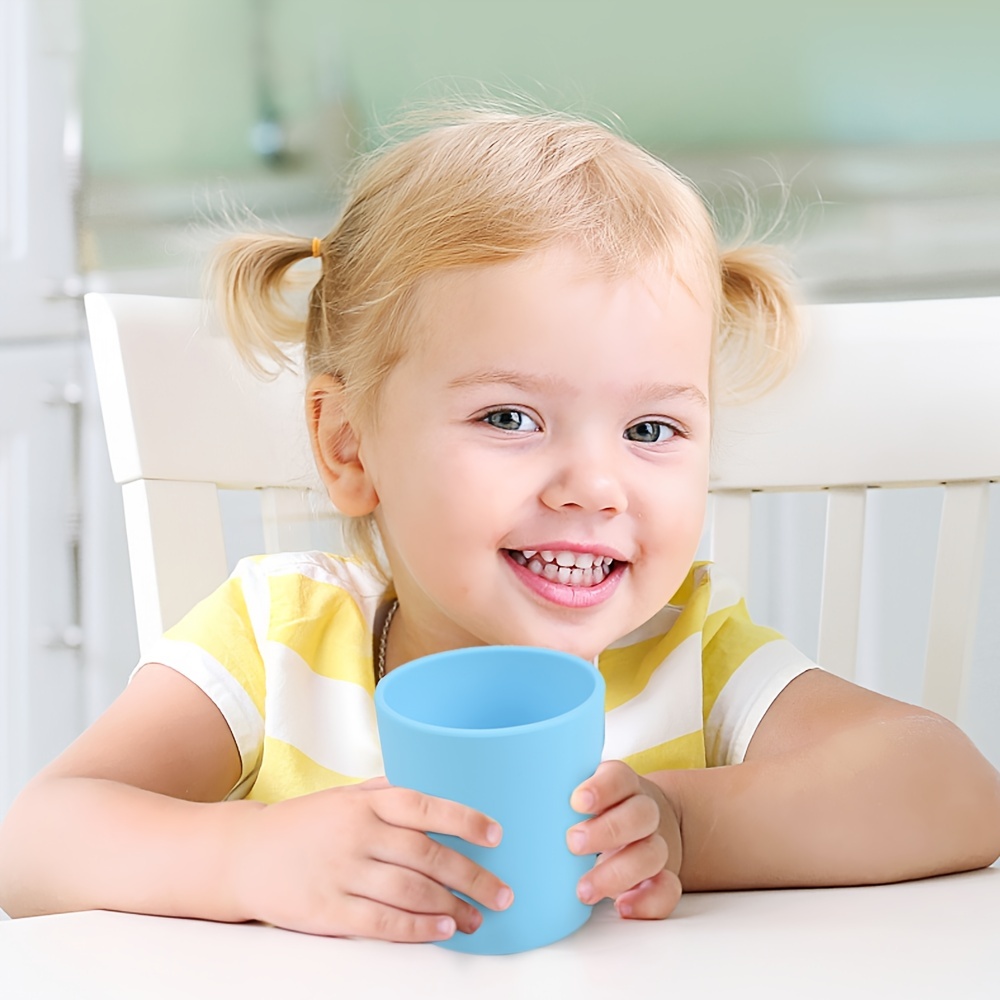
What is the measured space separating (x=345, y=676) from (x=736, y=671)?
0.27 meters

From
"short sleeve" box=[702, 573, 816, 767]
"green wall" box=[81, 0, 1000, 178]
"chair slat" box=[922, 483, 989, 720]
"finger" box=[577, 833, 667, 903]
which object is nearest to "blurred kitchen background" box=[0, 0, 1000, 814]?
"green wall" box=[81, 0, 1000, 178]

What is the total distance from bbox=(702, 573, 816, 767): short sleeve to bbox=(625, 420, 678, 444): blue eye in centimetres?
18

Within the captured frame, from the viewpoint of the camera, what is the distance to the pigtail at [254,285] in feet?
3.06

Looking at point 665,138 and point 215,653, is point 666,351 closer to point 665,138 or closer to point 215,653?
point 215,653

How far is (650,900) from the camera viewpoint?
21.8 inches

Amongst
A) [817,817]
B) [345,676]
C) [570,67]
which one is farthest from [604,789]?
[570,67]

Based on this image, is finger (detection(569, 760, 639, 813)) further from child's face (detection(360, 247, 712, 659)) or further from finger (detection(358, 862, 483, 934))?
child's face (detection(360, 247, 712, 659))

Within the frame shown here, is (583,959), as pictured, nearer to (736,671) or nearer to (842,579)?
(736,671)

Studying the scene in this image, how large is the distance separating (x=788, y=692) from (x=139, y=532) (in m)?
0.48

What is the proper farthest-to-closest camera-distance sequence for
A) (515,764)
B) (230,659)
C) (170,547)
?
(170,547) → (230,659) → (515,764)

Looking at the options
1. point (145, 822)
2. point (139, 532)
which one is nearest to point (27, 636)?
point (139, 532)

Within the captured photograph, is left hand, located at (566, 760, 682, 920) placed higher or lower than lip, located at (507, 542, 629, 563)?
lower

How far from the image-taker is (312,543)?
1205 mm

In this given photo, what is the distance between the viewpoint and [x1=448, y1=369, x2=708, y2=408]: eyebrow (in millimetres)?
721
